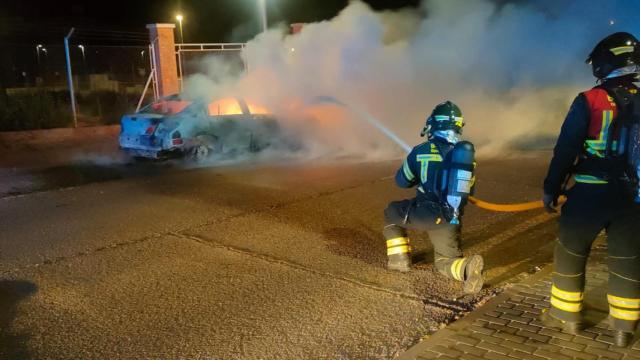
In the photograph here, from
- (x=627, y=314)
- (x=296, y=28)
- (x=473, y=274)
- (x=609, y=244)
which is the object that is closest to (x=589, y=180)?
(x=609, y=244)

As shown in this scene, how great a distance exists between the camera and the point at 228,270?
16.5 ft

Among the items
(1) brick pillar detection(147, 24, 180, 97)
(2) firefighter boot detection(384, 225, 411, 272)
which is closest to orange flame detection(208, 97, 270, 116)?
(1) brick pillar detection(147, 24, 180, 97)

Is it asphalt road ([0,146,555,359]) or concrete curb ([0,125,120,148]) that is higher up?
concrete curb ([0,125,120,148])

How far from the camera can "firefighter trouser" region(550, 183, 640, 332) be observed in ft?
11.0

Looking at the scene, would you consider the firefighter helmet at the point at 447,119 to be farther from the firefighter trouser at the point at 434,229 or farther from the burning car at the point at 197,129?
the burning car at the point at 197,129

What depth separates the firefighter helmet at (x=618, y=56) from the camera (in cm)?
336

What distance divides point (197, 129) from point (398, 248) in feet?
24.5

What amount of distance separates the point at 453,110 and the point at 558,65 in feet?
40.8

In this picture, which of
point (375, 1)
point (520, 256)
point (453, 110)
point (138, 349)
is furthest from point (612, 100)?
point (375, 1)

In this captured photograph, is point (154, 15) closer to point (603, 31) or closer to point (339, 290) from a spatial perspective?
point (603, 31)

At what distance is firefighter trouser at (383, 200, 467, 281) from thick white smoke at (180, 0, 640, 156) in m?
7.42

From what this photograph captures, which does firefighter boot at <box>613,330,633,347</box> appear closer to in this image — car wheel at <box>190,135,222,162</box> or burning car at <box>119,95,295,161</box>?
burning car at <box>119,95,295,161</box>

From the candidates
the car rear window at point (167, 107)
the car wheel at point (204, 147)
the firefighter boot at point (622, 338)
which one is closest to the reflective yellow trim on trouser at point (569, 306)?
the firefighter boot at point (622, 338)

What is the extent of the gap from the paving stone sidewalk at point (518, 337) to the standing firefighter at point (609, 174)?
7.5 inches
